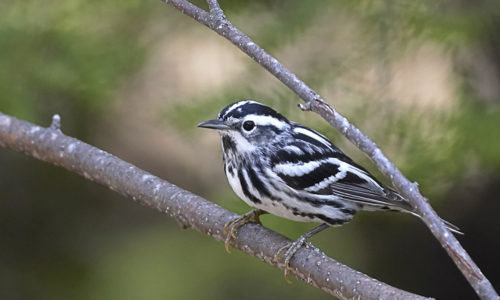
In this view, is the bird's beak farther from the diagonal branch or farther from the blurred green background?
the blurred green background

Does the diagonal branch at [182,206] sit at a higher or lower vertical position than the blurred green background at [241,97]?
lower

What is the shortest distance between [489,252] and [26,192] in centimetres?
227

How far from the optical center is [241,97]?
9.96 ft

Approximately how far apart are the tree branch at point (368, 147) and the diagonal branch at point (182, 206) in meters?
0.35

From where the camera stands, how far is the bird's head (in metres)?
2.29

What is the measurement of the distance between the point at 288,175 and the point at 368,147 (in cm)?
74

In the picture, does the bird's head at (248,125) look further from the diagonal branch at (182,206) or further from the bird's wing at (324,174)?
the diagonal branch at (182,206)

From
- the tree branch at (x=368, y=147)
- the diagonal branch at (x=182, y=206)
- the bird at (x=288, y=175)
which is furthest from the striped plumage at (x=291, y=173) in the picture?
the tree branch at (x=368, y=147)

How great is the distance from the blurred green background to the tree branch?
1.17m

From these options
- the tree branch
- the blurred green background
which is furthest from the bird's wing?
the tree branch

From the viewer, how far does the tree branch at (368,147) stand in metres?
1.41

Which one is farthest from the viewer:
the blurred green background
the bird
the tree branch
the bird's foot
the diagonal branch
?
the blurred green background

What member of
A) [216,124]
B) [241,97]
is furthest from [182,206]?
[241,97]

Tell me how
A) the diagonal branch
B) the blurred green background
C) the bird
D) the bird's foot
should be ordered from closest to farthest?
the diagonal branch
the bird's foot
the bird
the blurred green background
